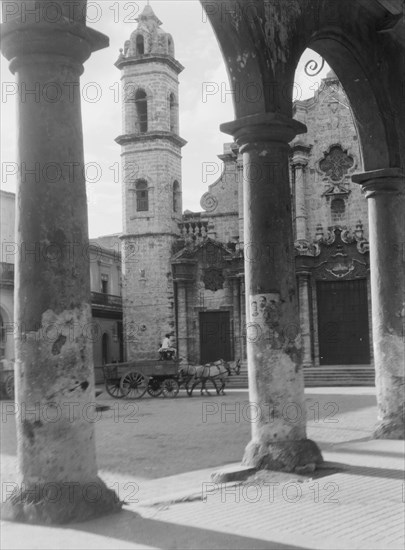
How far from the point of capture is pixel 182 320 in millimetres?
26312

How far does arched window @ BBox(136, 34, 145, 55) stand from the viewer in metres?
27.3

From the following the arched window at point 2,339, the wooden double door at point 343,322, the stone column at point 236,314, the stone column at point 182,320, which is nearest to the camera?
the wooden double door at point 343,322

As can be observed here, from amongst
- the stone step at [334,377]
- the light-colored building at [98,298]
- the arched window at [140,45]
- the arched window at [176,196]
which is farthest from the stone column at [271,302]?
the arched window at [140,45]

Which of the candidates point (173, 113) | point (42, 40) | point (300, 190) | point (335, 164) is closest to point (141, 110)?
point (173, 113)

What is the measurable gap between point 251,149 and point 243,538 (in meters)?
3.99

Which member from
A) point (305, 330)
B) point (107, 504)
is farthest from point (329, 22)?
point (305, 330)

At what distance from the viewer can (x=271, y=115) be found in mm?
7148

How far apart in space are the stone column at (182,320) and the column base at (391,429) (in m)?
17.2

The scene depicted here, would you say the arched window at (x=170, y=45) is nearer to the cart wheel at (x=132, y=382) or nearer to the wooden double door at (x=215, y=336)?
the wooden double door at (x=215, y=336)

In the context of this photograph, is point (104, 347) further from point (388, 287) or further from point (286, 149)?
point (286, 149)

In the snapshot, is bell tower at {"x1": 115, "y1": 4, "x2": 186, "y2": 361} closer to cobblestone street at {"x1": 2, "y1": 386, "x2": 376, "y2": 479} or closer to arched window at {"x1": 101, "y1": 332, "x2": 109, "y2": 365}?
cobblestone street at {"x1": 2, "y1": 386, "x2": 376, "y2": 479}

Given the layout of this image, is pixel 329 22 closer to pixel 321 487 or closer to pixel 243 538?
pixel 321 487

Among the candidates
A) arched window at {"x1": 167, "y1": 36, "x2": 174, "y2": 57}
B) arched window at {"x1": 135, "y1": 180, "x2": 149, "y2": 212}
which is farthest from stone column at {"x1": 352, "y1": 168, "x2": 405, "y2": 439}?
arched window at {"x1": 167, "y1": 36, "x2": 174, "y2": 57}

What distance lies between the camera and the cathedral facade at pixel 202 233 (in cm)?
2583
